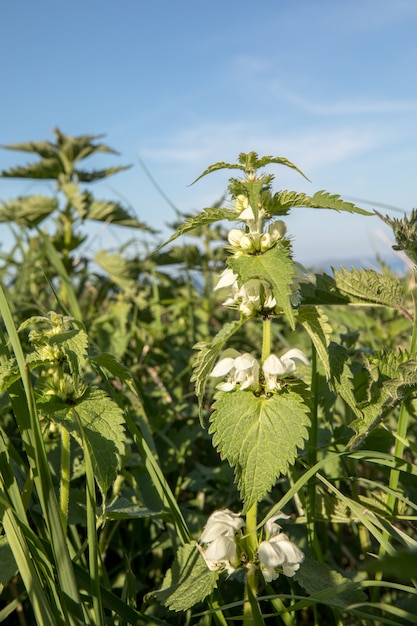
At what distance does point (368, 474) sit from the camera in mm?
1841

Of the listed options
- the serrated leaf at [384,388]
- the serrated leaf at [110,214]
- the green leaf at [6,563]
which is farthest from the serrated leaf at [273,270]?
the serrated leaf at [110,214]

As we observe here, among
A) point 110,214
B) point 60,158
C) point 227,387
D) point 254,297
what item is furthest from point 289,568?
point 60,158

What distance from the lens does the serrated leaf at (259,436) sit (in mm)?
838

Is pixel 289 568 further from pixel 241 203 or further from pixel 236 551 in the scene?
pixel 241 203

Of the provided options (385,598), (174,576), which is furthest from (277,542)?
(385,598)

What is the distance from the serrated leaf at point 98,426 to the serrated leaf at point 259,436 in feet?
0.53

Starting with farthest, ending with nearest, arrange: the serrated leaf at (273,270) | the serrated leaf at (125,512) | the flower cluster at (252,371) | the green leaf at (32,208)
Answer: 1. the green leaf at (32,208)
2. the serrated leaf at (125,512)
3. the flower cluster at (252,371)
4. the serrated leaf at (273,270)

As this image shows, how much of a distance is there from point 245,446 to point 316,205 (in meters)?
0.36

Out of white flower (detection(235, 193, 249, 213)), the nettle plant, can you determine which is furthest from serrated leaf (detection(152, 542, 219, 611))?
white flower (detection(235, 193, 249, 213))

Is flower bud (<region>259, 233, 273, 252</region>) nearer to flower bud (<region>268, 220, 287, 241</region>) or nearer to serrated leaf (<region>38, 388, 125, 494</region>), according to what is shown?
flower bud (<region>268, 220, 287, 241</region>)

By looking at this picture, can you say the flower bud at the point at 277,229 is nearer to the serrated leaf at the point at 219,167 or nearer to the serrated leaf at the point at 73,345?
the serrated leaf at the point at 219,167

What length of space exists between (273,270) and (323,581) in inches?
19.1

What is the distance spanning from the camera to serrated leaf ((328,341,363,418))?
0.97 meters

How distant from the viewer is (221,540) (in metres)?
0.87
